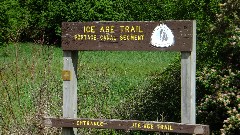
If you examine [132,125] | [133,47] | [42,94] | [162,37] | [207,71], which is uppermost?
[162,37]

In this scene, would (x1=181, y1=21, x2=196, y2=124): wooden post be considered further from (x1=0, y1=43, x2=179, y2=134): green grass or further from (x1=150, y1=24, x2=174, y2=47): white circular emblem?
(x1=0, y1=43, x2=179, y2=134): green grass

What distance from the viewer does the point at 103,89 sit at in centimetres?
848

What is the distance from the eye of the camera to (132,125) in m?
6.16

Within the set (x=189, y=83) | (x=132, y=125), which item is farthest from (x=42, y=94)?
(x=189, y=83)

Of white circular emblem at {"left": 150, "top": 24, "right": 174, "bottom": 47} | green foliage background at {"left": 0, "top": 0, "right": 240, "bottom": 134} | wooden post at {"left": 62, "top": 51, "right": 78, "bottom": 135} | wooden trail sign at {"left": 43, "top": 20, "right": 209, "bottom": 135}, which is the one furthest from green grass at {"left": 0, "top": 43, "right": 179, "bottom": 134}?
white circular emblem at {"left": 150, "top": 24, "right": 174, "bottom": 47}

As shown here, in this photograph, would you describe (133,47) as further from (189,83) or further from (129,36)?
(189,83)

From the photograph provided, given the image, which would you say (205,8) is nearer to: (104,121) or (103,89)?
(103,89)

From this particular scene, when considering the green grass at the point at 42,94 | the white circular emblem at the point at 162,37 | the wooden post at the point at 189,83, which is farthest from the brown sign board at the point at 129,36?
the green grass at the point at 42,94

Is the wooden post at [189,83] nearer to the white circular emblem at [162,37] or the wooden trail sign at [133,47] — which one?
the wooden trail sign at [133,47]

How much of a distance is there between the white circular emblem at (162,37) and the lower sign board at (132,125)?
0.87 m

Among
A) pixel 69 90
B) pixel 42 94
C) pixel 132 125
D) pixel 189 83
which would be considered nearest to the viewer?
pixel 189 83

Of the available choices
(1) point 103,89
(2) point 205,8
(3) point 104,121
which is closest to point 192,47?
(3) point 104,121

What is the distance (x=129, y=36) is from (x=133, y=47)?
0.13 metres

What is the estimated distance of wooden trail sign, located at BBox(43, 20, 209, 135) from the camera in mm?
6020
